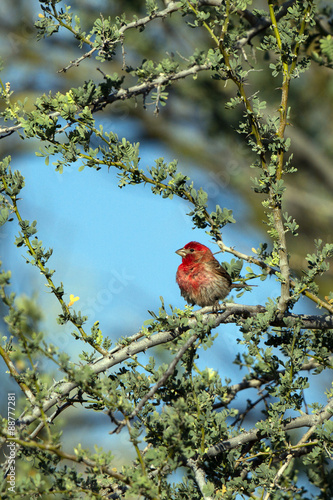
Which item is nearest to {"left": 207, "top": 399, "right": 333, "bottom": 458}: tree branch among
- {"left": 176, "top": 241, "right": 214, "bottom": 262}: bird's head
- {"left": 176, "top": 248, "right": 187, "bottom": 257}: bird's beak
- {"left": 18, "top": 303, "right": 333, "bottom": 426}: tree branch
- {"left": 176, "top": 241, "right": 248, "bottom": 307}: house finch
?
{"left": 18, "top": 303, "right": 333, "bottom": 426}: tree branch

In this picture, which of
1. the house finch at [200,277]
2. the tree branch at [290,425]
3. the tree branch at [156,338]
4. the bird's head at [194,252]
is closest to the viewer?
the tree branch at [156,338]

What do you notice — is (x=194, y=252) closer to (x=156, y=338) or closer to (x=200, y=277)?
(x=200, y=277)

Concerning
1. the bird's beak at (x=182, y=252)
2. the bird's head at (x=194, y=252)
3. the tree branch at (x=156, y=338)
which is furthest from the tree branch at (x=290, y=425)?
the bird's beak at (x=182, y=252)

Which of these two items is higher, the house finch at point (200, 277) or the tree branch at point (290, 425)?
the house finch at point (200, 277)

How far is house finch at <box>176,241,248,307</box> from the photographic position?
20.5ft

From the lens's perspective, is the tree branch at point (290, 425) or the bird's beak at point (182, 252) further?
the bird's beak at point (182, 252)

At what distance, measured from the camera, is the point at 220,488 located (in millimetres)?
3668

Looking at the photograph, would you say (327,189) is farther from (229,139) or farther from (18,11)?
(18,11)

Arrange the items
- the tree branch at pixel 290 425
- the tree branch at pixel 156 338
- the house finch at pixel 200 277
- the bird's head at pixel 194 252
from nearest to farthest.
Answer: the tree branch at pixel 156 338
the tree branch at pixel 290 425
the house finch at pixel 200 277
the bird's head at pixel 194 252

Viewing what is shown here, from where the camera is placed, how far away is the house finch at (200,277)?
6.25m

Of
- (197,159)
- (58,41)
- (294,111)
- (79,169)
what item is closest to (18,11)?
(58,41)

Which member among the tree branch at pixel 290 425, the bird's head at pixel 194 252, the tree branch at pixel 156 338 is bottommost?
the tree branch at pixel 290 425

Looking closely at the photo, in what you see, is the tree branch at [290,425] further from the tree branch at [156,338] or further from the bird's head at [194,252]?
the bird's head at [194,252]

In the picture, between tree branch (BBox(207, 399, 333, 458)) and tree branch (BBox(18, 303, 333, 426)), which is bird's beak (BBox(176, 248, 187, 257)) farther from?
tree branch (BBox(207, 399, 333, 458))
